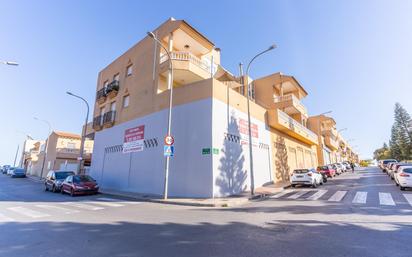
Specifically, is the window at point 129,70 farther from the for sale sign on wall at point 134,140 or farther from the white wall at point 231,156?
the white wall at point 231,156

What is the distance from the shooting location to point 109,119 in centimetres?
2248

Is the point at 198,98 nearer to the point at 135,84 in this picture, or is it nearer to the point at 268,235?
the point at 135,84

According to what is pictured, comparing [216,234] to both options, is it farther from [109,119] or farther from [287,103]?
[287,103]

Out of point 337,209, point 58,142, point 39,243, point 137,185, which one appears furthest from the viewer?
point 58,142

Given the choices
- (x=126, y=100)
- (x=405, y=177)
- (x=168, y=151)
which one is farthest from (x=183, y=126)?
(x=405, y=177)

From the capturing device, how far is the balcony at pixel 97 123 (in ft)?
78.8

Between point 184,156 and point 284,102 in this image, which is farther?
point 284,102

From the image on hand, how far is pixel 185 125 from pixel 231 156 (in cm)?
395

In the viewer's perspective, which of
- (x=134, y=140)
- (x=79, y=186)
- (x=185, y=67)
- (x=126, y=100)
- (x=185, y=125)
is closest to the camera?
(x=185, y=125)

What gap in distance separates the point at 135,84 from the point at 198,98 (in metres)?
9.07

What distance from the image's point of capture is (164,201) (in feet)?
38.9

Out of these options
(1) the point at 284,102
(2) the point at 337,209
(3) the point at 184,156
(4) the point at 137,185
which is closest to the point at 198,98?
(3) the point at 184,156

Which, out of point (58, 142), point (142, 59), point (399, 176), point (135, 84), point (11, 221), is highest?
point (142, 59)

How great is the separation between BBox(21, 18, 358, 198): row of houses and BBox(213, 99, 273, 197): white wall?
0.21 feet
